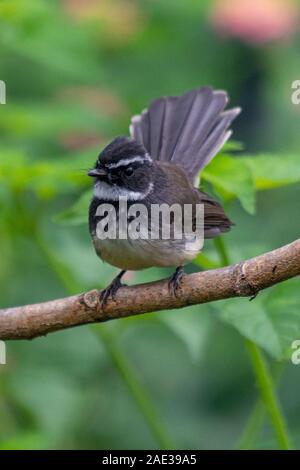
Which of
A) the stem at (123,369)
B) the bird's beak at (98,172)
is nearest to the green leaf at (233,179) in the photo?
the bird's beak at (98,172)

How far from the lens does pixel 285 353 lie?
3.16 metres

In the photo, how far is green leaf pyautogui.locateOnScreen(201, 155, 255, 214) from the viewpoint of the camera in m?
3.31

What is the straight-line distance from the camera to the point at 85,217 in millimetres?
3582

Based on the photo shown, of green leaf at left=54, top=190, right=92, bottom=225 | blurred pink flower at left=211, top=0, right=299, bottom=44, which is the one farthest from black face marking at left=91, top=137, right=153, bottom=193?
blurred pink flower at left=211, top=0, right=299, bottom=44

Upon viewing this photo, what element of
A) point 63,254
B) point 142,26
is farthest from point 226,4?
point 63,254

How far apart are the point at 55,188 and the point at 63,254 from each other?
0.48m

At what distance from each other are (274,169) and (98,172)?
0.62 m

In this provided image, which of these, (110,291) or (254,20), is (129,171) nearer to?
(110,291)

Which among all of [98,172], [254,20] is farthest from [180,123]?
[254,20]

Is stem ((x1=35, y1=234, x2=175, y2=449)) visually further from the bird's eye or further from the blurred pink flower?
the blurred pink flower

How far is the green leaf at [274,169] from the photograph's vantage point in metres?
3.42

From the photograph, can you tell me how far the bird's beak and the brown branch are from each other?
47 centimetres

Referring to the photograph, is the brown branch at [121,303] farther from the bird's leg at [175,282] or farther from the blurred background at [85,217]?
the blurred background at [85,217]

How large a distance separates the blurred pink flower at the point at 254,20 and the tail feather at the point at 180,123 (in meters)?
1.87
